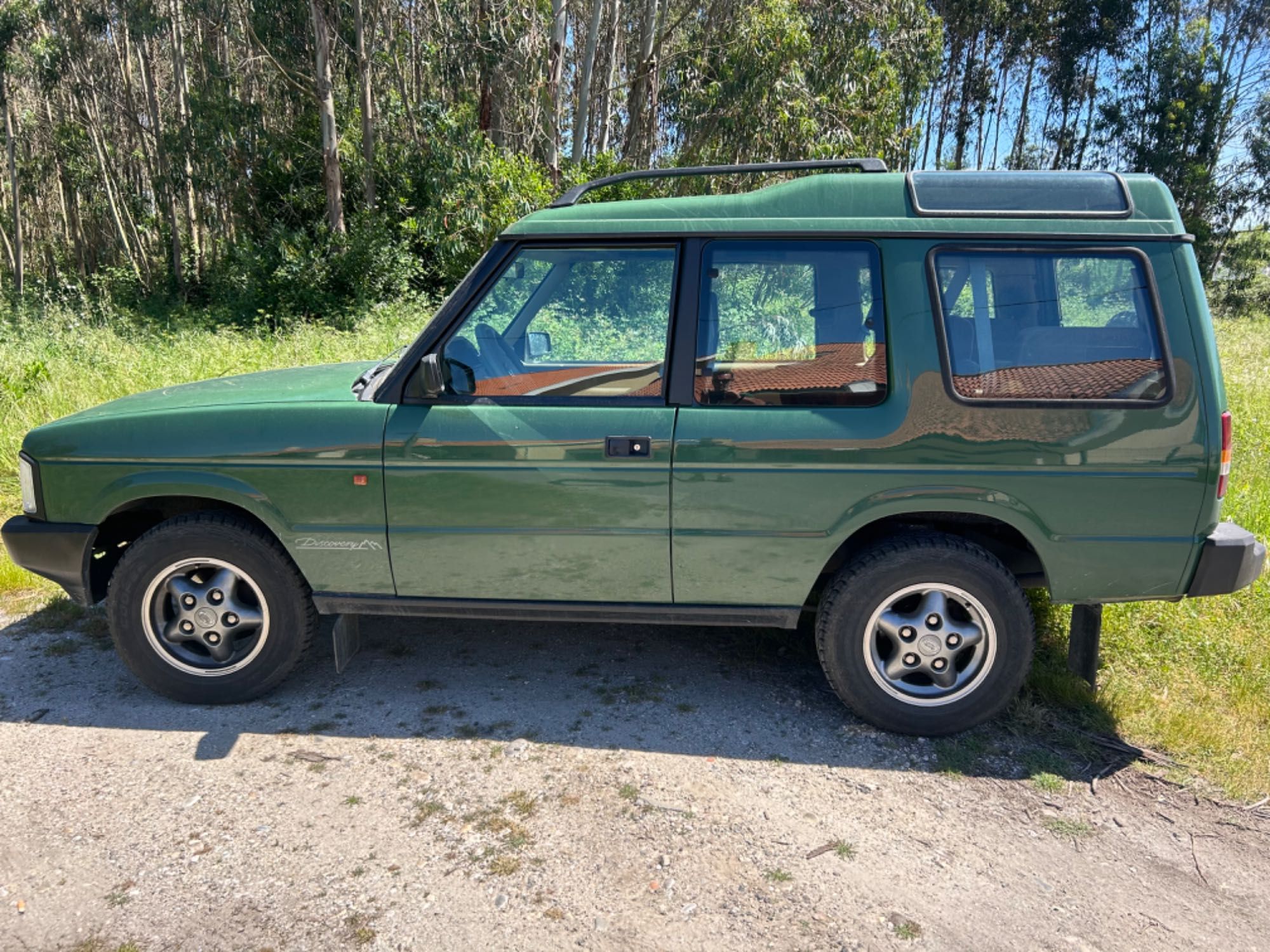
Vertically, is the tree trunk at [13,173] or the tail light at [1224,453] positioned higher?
the tree trunk at [13,173]

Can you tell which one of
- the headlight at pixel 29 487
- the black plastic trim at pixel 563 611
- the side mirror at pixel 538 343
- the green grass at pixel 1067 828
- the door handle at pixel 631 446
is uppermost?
the side mirror at pixel 538 343

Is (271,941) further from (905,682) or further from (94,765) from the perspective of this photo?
(905,682)

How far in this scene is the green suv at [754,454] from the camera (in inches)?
133

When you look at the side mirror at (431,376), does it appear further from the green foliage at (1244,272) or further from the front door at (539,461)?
the green foliage at (1244,272)

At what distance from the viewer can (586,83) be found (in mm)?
16094

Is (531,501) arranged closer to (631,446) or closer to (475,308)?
(631,446)

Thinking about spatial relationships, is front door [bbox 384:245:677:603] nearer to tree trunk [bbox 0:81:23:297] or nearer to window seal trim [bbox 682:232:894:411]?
window seal trim [bbox 682:232:894:411]

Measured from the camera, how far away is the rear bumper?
338cm

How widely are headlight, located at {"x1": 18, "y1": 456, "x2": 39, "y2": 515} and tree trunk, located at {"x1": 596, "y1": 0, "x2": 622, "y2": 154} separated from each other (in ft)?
50.3

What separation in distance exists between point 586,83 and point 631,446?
1435 cm

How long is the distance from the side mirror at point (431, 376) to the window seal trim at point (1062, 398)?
189cm

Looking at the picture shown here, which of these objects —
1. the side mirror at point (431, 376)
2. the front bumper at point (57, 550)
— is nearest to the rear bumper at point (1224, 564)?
the side mirror at point (431, 376)

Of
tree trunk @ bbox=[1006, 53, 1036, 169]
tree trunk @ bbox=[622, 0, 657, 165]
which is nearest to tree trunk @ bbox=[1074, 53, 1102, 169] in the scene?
tree trunk @ bbox=[1006, 53, 1036, 169]

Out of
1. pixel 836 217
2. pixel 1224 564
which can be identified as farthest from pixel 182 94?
pixel 1224 564
